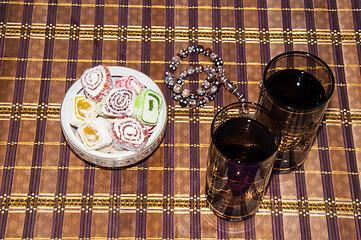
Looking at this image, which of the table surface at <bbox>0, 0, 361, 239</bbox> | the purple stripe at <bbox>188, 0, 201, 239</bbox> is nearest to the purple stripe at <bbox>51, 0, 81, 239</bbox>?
the table surface at <bbox>0, 0, 361, 239</bbox>

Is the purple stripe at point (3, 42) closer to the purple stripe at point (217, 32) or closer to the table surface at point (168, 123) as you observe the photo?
the table surface at point (168, 123)

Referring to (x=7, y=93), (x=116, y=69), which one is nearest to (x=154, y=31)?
(x=116, y=69)

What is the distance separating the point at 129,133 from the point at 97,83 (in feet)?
0.38

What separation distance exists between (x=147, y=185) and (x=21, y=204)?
0.25 meters

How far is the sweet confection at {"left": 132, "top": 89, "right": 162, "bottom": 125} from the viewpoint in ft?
2.63

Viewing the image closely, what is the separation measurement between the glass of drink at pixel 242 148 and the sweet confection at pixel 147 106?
0.12 m

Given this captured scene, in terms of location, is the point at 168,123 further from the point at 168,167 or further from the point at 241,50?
the point at 241,50

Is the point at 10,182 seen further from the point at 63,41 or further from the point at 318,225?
the point at 318,225

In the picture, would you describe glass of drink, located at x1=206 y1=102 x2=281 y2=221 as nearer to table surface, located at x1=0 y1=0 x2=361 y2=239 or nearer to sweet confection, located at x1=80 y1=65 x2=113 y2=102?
table surface, located at x1=0 y1=0 x2=361 y2=239

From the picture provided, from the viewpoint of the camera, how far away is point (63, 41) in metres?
1.01

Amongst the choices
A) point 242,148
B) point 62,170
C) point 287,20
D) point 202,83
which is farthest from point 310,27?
point 62,170

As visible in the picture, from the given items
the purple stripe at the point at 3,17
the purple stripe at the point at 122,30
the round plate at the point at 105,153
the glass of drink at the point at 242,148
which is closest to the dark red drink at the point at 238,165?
the glass of drink at the point at 242,148

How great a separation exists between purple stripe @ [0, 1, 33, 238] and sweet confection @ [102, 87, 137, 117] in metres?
0.24

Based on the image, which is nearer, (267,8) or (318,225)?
(318,225)
